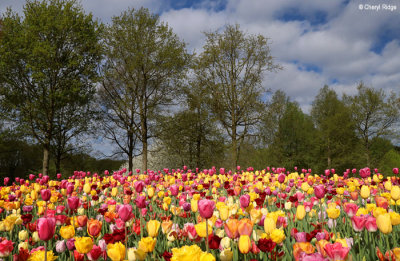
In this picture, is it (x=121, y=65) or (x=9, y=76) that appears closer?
(x=9, y=76)

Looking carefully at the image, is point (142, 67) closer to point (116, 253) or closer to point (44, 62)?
point (44, 62)

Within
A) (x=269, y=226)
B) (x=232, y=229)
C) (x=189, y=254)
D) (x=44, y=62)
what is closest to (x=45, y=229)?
(x=189, y=254)

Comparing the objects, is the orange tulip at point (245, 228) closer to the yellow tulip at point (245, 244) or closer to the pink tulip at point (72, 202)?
the yellow tulip at point (245, 244)

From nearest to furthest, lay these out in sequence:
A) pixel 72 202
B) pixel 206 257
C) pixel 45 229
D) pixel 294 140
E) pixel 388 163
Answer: pixel 206 257 → pixel 45 229 → pixel 72 202 → pixel 294 140 → pixel 388 163

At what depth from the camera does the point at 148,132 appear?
1969cm

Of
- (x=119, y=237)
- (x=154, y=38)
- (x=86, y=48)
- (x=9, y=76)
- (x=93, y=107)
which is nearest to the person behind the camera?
(x=119, y=237)

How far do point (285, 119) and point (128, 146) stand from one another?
15.7 m

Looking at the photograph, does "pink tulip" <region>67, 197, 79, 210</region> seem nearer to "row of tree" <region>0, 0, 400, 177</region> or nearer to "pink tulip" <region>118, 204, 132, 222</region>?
"pink tulip" <region>118, 204, 132, 222</region>

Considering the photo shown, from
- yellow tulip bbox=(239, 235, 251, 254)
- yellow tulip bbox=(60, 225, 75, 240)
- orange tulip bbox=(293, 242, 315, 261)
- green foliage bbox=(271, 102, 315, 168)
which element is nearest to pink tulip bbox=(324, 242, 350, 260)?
orange tulip bbox=(293, 242, 315, 261)

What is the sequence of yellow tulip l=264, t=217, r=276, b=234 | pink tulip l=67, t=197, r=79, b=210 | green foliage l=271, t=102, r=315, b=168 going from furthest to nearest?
green foliage l=271, t=102, r=315, b=168, pink tulip l=67, t=197, r=79, b=210, yellow tulip l=264, t=217, r=276, b=234

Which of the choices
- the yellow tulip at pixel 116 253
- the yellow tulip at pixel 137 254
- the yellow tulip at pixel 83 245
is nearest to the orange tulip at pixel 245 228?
the yellow tulip at pixel 137 254

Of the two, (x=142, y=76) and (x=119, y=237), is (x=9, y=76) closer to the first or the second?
(x=142, y=76)

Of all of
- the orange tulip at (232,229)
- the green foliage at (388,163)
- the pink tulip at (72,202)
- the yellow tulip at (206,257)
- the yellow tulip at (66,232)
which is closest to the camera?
the yellow tulip at (206,257)

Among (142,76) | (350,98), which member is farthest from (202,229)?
(350,98)
